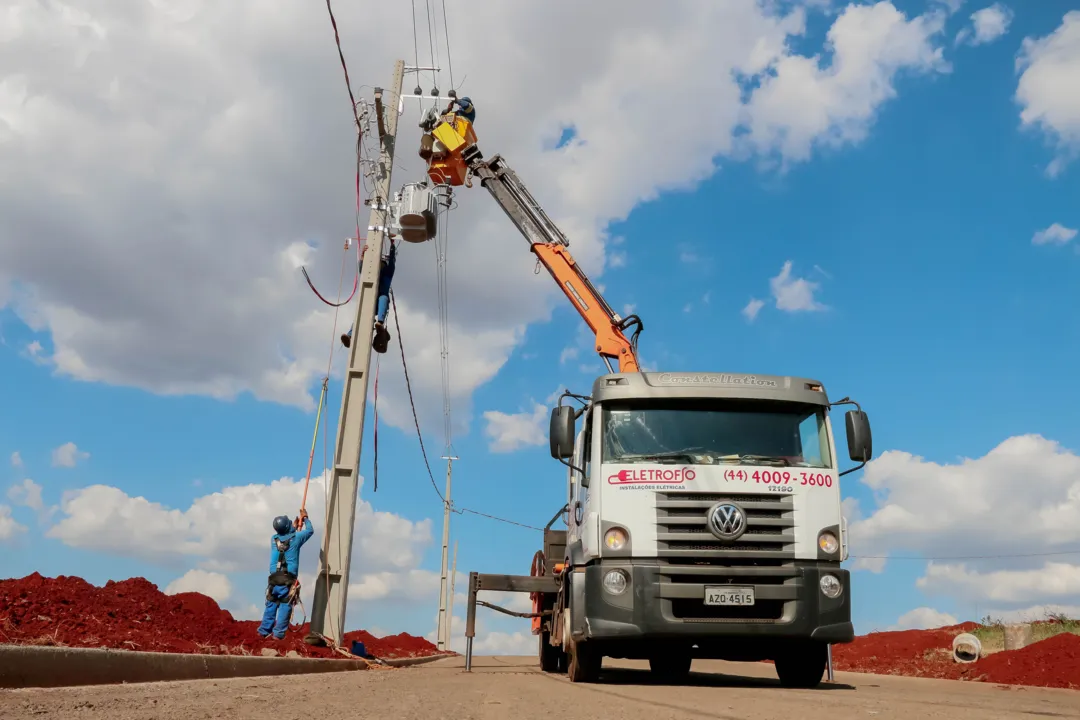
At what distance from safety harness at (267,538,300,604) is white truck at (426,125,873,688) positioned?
5074 mm

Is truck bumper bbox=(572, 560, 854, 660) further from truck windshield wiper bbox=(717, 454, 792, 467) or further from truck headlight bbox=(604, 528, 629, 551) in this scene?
truck windshield wiper bbox=(717, 454, 792, 467)

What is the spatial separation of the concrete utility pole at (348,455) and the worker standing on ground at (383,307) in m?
0.35

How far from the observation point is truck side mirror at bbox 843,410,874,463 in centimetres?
925

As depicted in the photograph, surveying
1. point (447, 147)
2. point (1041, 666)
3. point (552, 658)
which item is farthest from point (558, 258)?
point (1041, 666)

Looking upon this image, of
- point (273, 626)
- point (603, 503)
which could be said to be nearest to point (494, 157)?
point (273, 626)

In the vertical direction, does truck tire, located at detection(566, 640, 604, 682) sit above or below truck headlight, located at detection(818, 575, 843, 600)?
below

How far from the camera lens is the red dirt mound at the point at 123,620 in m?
8.79

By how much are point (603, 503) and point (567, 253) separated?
29.2ft

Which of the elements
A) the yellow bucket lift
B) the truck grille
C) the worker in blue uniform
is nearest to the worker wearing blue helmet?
the yellow bucket lift

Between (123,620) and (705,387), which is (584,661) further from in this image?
(123,620)

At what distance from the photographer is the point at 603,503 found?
8.90 m

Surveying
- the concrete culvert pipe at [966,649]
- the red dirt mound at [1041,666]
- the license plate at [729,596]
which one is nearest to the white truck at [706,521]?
the license plate at [729,596]

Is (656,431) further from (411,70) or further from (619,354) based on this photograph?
(411,70)

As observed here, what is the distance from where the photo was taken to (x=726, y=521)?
8.70m
